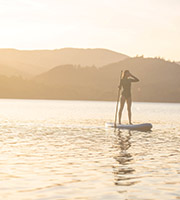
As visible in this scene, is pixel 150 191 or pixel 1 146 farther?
pixel 1 146

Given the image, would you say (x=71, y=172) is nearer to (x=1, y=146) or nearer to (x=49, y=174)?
(x=49, y=174)

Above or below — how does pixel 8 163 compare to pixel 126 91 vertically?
below

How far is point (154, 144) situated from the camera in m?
17.8

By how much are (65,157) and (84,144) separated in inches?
150

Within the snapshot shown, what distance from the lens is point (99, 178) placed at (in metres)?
10.4

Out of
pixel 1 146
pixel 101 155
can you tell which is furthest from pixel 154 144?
pixel 1 146

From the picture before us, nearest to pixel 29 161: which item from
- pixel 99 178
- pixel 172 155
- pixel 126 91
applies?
pixel 99 178

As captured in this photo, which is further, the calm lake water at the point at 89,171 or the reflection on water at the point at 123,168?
the reflection on water at the point at 123,168

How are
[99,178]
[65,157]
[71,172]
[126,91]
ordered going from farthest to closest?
[126,91] < [65,157] < [71,172] < [99,178]

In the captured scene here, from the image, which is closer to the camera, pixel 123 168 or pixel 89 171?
pixel 89 171

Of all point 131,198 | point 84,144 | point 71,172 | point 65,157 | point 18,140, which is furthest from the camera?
point 18,140

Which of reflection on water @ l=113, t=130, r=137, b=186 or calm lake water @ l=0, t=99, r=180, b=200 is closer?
calm lake water @ l=0, t=99, r=180, b=200

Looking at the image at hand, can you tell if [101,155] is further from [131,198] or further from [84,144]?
[131,198]

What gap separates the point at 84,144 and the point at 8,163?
545cm
